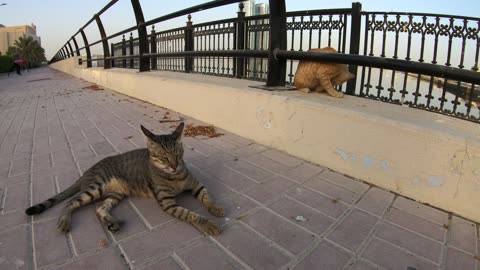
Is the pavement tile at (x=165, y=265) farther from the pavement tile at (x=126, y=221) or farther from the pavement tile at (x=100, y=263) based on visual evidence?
the pavement tile at (x=126, y=221)

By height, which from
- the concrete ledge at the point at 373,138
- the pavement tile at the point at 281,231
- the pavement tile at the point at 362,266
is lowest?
the pavement tile at the point at 362,266

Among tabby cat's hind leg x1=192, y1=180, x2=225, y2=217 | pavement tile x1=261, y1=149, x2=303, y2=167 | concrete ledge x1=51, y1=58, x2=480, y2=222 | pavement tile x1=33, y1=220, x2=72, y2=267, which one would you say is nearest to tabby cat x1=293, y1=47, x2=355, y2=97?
concrete ledge x1=51, y1=58, x2=480, y2=222

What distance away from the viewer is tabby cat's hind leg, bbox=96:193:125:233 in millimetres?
1731

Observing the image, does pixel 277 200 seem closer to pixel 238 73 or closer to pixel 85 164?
pixel 85 164

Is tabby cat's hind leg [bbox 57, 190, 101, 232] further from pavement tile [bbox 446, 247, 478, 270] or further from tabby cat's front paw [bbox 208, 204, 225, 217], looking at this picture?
pavement tile [bbox 446, 247, 478, 270]

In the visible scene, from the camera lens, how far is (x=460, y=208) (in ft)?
6.19

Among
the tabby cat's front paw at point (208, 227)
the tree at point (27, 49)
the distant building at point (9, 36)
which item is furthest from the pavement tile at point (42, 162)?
the distant building at point (9, 36)

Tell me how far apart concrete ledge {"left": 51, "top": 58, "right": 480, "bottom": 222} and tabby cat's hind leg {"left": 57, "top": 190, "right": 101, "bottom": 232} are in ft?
5.45

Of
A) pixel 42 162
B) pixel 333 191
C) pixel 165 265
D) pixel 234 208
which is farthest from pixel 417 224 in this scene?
pixel 42 162

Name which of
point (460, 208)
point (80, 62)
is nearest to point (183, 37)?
point (460, 208)

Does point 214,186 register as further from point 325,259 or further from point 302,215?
point 325,259

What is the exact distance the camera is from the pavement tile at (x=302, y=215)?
178cm

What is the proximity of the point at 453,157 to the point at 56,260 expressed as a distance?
2256 millimetres

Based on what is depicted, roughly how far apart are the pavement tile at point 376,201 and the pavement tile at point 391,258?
0.34 metres
